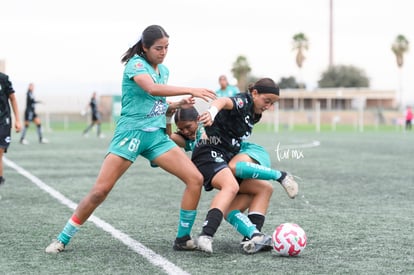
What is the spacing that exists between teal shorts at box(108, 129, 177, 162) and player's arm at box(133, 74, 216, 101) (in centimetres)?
47

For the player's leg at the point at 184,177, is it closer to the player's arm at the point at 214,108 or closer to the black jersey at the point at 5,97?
the player's arm at the point at 214,108

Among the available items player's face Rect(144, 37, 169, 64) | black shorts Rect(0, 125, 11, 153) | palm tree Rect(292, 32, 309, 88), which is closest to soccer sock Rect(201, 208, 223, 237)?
player's face Rect(144, 37, 169, 64)

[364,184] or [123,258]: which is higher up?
[123,258]

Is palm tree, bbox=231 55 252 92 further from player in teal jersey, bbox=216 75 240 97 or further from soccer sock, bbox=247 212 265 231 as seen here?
soccer sock, bbox=247 212 265 231

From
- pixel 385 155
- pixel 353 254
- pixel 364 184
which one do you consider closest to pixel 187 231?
pixel 353 254

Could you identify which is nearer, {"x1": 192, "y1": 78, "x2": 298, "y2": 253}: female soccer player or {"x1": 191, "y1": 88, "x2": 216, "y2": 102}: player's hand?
{"x1": 191, "y1": 88, "x2": 216, "y2": 102}: player's hand

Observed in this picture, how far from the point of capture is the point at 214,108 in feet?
20.7

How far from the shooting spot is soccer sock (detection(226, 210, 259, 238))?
684 cm

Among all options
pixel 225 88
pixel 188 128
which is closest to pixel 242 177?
pixel 188 128

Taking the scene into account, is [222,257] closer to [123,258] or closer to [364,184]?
[123,258]

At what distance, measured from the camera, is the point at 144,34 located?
655cm

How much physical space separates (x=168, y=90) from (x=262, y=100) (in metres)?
1.08

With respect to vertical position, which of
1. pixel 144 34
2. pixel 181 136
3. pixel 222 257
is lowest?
pixel 222 257

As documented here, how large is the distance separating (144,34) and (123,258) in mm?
1907
